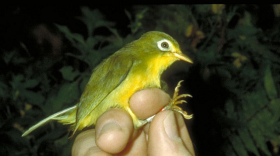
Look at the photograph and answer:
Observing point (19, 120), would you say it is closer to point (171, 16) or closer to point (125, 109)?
point (125, 109)

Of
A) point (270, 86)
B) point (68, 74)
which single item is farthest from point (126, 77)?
point (270, 86)

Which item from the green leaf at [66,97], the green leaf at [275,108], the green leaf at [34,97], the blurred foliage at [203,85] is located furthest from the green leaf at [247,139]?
the green leaf at [34,97]

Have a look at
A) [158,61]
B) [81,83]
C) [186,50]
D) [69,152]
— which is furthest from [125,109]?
[186,50]

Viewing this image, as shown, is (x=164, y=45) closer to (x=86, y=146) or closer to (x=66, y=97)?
(x=86, y=146)

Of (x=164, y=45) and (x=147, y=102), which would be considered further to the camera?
(x=164, y=45)

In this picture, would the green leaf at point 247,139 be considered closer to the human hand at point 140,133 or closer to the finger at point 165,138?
the human hand at point 140,133

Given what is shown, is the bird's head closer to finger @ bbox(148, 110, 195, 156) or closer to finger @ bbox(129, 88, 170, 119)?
finger @ bbox(129, 88, 170, 119)

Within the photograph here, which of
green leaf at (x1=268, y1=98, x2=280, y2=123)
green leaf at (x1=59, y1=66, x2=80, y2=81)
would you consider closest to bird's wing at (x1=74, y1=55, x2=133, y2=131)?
green leaf at (x1=59, y1=66, x2=80, y2=81)
